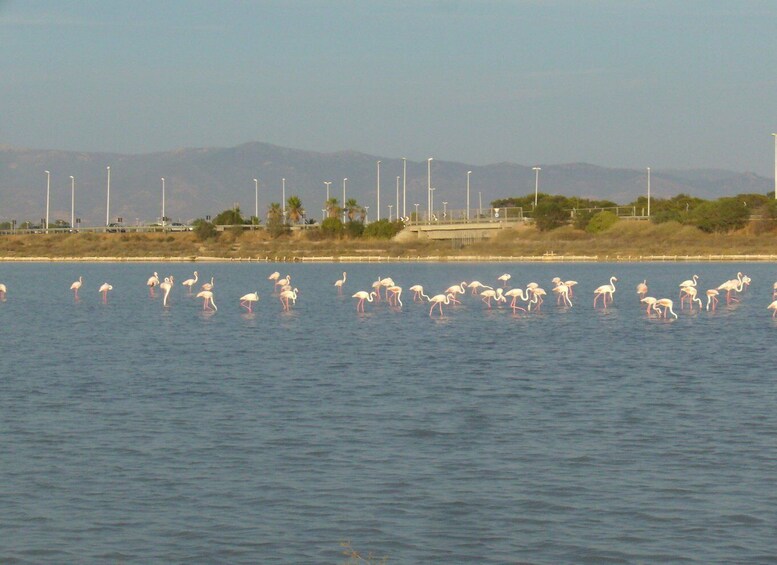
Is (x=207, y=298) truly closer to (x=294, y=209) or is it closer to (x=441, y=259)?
(x=441, y=259)

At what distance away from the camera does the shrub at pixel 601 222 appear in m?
114

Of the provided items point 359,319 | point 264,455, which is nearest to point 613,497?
point 264,455

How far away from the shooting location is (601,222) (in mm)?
114750

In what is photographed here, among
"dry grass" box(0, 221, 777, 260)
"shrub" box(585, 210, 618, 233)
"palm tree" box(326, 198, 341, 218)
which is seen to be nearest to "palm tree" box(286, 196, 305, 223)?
"palm tree" box(326, 198, 341, 218)

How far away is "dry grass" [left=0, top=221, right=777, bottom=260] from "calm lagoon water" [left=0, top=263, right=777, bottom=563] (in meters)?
71.4

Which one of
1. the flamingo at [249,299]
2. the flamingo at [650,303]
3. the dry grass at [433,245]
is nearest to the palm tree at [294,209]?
the dry grass at [433,245]

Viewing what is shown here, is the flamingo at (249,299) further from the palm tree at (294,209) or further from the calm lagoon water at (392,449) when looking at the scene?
the palm tree at (294,209)

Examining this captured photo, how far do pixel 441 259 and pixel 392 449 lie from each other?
89.5 m

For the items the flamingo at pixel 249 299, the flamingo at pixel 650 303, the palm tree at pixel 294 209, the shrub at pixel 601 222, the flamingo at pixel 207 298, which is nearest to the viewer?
the flamingo at pixel 650 303

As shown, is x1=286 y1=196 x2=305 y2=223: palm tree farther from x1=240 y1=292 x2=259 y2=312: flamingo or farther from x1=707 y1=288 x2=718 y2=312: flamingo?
x1=707 y1=288 x2=718 y2=312: flamingo

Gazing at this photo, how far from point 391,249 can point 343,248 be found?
5.88m

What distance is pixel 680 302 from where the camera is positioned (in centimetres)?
4856

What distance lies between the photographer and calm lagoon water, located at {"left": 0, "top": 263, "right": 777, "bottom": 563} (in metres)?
12.1

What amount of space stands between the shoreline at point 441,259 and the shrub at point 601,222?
33.3 feet
